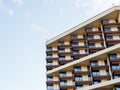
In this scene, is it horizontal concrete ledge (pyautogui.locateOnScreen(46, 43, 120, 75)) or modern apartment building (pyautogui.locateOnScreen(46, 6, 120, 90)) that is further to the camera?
modern apartment building (pyautogui.locateOnScreen(46, 6, 120, 90))

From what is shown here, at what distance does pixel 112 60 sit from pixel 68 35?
54.1ft

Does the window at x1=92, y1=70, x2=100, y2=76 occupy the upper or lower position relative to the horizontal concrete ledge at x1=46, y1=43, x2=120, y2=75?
lower

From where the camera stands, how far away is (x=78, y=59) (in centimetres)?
6656

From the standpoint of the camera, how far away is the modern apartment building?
61688 mm

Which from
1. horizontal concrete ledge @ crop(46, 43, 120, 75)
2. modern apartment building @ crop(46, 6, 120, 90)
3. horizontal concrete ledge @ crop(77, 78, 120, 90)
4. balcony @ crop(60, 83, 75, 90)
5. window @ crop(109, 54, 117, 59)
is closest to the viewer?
horizontal concrete ledge @ crop(77, 78, 120, 90)

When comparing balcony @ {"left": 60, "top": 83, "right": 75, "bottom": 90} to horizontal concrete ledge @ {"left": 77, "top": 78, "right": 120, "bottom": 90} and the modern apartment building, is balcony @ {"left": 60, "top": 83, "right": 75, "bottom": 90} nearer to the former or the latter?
the modern apartment building

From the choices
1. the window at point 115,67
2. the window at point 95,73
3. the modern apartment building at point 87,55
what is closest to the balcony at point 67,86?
the modern apartment building at point 87,55

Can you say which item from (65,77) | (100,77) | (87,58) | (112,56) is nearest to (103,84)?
(100,77)

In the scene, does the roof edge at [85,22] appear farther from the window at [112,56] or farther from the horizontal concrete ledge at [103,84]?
the horizontal concrete ledge at [103,84]

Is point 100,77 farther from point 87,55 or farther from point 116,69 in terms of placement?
point 87,55

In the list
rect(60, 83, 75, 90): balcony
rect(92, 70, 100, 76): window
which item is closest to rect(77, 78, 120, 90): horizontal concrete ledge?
rect(92, 70, 100, 76): window

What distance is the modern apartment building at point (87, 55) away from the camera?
61.7 m

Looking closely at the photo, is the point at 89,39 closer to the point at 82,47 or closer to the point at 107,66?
the point at 82,47

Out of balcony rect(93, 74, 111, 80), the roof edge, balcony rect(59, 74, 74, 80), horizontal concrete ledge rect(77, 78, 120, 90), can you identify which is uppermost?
the roof edge
